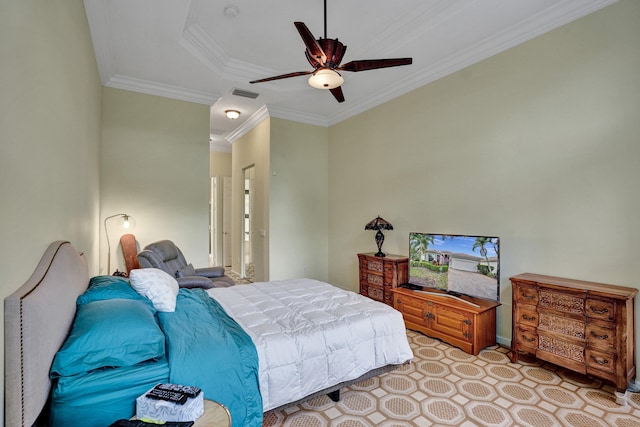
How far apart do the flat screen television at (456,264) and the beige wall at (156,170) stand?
3.07 meters

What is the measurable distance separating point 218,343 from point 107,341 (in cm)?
53

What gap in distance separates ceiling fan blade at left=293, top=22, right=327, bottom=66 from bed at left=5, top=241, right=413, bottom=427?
6.57 feet

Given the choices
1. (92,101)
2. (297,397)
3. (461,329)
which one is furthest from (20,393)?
(461,329)

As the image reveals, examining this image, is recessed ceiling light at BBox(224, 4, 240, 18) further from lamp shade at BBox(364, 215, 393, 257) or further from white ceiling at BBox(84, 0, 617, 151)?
lamp shade at BBox(364, 215, 393, 257)

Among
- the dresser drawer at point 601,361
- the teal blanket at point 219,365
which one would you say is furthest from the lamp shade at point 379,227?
the teal blanket at point 219,365

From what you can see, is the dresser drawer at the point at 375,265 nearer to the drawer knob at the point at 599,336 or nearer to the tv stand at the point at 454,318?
the tv stand at the point at 454,318

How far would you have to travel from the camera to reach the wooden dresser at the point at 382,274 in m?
4.12

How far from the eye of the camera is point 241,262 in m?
6.71

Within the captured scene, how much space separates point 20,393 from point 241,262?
223 inches

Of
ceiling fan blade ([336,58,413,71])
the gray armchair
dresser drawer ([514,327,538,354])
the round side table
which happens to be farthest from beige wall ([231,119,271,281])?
the round side table

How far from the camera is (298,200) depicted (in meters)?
5.70

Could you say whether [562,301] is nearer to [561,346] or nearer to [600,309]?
[600,309]

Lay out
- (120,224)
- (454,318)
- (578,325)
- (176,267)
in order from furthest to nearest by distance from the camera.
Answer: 1. (120,224)
2. (176,267)
3. (454,318)
4. (578,325)

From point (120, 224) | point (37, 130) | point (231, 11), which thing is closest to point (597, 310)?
point (37, 130)
